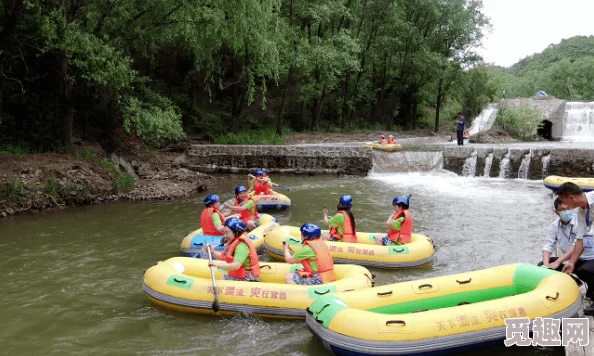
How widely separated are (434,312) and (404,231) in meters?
3.29

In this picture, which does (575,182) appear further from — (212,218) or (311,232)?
(212,218)

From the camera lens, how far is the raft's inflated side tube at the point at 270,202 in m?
11.7

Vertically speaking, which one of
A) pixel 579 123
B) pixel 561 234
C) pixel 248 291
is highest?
A: pixel 579 123

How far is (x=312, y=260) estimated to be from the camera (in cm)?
595

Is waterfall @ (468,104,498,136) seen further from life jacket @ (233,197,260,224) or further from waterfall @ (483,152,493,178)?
life jacket @ (233,197,260,224)

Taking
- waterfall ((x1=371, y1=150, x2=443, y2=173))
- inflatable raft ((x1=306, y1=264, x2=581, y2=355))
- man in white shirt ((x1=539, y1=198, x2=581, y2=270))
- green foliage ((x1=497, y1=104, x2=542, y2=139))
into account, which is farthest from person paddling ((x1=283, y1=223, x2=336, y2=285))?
green foliage ((x1=497, y1=104, x2=542, y2=139))

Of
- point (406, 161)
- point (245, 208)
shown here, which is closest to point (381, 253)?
point (245, 208)

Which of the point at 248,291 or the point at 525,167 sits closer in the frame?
the point at 248,291

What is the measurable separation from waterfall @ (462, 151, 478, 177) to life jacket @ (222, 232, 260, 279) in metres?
13.1

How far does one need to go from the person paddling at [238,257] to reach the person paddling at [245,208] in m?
3.12

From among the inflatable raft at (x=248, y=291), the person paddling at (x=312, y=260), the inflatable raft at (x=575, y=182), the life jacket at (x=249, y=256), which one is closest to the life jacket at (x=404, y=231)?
the inflatable raft at (x=248, y=291)

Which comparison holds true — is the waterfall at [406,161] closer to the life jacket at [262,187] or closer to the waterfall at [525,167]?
the waterfall at [525,167]

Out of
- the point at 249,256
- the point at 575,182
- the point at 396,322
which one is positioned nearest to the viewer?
the point at 396,322

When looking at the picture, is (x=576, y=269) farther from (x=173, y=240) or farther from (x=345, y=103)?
(x=345, y=103)
